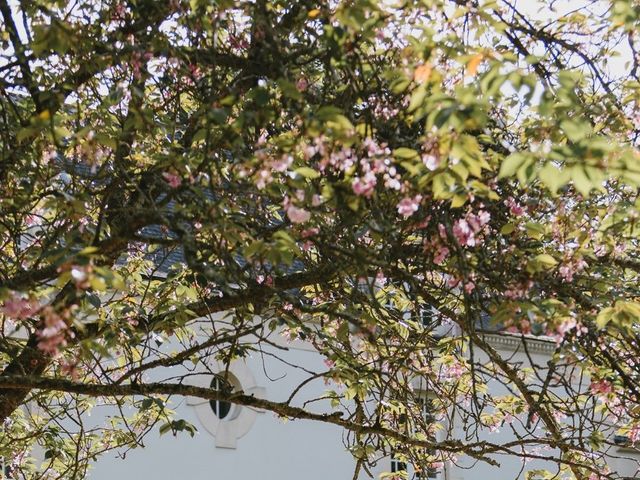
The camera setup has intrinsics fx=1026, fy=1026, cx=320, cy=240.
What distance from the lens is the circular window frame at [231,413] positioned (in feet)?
45.7

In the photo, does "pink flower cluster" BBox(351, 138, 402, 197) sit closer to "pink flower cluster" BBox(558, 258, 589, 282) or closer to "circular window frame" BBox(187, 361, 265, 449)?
"pink flower cluster" BBox(558, 258, 589, 282)

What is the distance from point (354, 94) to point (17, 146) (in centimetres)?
163

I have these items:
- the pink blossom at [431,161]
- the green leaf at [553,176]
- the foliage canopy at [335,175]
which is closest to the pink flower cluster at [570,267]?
the foliage canopy at [335,175]

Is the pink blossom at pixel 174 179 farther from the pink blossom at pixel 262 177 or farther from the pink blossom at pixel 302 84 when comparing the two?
the pink blossom at pixel 302 84

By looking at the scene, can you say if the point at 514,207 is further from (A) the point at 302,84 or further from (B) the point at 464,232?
(A) the point at 302,84

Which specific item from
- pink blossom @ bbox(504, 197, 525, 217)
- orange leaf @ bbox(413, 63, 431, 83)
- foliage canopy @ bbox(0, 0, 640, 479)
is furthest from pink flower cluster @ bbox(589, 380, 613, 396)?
orange leaf @ bbox(413, 63, 431, 83)

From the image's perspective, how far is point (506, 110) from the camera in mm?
7031

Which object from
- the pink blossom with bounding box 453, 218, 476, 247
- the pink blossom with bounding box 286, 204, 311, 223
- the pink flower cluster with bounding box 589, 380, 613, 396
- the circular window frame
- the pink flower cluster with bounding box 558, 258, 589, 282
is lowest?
the pink blossom with bounding box 286, 204, 311, 223

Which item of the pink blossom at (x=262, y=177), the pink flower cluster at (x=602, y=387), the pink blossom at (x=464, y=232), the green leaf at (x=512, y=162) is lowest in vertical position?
the green leaf at (x=512, y=162)

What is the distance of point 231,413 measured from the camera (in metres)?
14.4

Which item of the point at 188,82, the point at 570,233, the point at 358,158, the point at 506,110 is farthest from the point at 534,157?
the point at 506,110

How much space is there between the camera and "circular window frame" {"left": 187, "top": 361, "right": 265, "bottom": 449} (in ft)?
45.7

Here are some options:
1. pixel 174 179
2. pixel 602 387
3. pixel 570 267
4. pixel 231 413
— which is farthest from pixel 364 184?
pixel 231 413

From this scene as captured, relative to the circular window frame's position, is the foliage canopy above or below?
below
